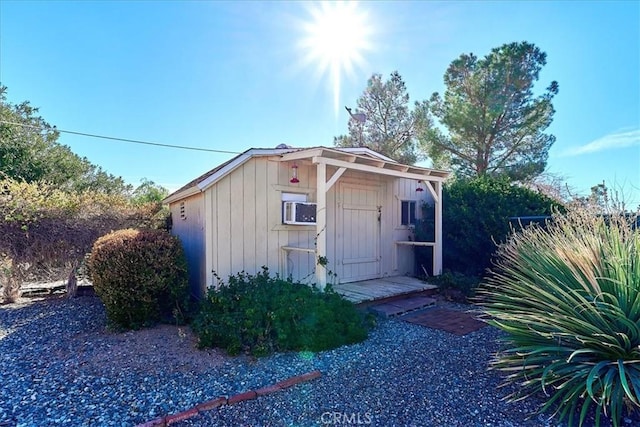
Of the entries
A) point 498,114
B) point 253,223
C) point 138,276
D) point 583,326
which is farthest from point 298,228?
point 498,114

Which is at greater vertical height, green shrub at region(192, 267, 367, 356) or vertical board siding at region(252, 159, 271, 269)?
vertical board siding at region(252, 159, 271, 269)

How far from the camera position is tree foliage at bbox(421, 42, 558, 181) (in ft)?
42.6

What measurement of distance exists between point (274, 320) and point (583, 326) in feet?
9.77

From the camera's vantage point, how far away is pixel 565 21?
7.81 m

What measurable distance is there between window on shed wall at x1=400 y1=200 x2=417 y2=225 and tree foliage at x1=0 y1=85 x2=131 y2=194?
437 inches

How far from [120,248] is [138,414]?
99.1 inches

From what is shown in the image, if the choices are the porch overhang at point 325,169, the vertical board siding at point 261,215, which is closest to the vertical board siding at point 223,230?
the vertical board siding at point 261,215

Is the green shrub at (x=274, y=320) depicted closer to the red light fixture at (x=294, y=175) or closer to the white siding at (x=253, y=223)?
the white siding at (x=253, y=223)

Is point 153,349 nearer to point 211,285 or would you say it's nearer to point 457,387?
point 211,285

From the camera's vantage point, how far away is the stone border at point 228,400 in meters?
2.56

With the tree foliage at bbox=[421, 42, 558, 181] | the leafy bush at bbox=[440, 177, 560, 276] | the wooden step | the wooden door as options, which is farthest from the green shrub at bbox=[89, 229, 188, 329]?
the tree foliage at bbox=[421, 42, 558, 181]

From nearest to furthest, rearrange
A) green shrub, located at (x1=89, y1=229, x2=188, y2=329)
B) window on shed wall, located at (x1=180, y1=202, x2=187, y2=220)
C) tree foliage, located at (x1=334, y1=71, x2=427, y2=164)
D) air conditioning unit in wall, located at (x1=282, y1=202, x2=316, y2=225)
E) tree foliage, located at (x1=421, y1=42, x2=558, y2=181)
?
1. green shrub, located at (x1=89, y1=229, x2=188, y2=329)
2. air conditioning unit in wall, located at (x1=282, y1=202, x2=316, y2=225)
3. window on shed wall, located at (x1=180, y1=202, x2=187, y2=220)
4. tree foliage, located at (x1=421, y1=42, x2=558, y2=181)
5. tree foliage, located at (x1=334, y1=71, x2=427, y2=164)

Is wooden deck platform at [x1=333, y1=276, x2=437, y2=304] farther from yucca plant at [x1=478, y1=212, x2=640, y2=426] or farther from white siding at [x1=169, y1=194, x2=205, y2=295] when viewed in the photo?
yucca plant at [x1=478, y1=212, x2=640, y2=426]

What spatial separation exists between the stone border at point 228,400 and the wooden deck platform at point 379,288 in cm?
243
